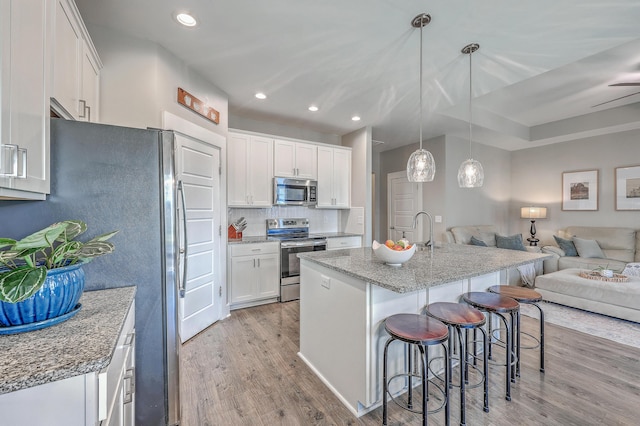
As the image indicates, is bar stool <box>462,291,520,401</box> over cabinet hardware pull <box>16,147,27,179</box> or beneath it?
beneath

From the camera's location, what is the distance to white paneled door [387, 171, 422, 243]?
5570 millimetres

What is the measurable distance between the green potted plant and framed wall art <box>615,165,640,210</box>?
7.07 metres

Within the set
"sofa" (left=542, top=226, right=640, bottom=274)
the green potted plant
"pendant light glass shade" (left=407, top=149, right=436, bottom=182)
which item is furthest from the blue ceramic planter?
"sofa" (left=542, top=226, right=640, bottom=274)

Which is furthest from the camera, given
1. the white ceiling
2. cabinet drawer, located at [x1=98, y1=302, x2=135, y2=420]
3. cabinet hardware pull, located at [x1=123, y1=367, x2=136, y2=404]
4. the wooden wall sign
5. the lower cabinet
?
the wooden wall sign

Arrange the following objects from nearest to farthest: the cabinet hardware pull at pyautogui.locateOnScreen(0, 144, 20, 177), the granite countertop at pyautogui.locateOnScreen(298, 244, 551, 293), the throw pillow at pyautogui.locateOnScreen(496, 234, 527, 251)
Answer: the cabinet hardware pull at pyautogui.locateOnScreen(0, 144, 20, 177), the granite countertop at pyautogui.locateOnScreen(298, 244, 551, 293), the throw pillow at pyautogui.locateOnScreen(496, 234, 527, 251)

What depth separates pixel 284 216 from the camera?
172 inches

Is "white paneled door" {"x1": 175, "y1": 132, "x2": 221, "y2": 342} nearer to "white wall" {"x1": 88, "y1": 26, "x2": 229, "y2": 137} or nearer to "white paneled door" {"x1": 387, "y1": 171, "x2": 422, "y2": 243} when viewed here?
"white wall" {"x1": 88, "y1": 26, "x2": 229, "y2": 137}

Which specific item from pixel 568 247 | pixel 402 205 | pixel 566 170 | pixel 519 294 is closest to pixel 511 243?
pixel 568 247

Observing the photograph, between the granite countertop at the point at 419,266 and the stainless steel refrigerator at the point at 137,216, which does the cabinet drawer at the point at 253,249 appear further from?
the stainless steel refrigerator at the point at 137,216

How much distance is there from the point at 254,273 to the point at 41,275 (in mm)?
2796

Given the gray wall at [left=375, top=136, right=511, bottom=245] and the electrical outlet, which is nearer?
the electrical outlet

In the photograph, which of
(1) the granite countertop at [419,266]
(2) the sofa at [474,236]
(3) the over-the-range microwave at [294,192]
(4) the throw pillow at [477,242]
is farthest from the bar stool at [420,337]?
(2) the sofa at [474,236]

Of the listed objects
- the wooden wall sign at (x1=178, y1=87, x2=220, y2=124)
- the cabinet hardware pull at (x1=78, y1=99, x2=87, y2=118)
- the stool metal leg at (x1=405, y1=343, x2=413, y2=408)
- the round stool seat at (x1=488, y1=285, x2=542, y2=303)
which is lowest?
the stool metal leg at (x1=405, y1=343, x2=413, y2=408)

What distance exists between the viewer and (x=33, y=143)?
1097mm
